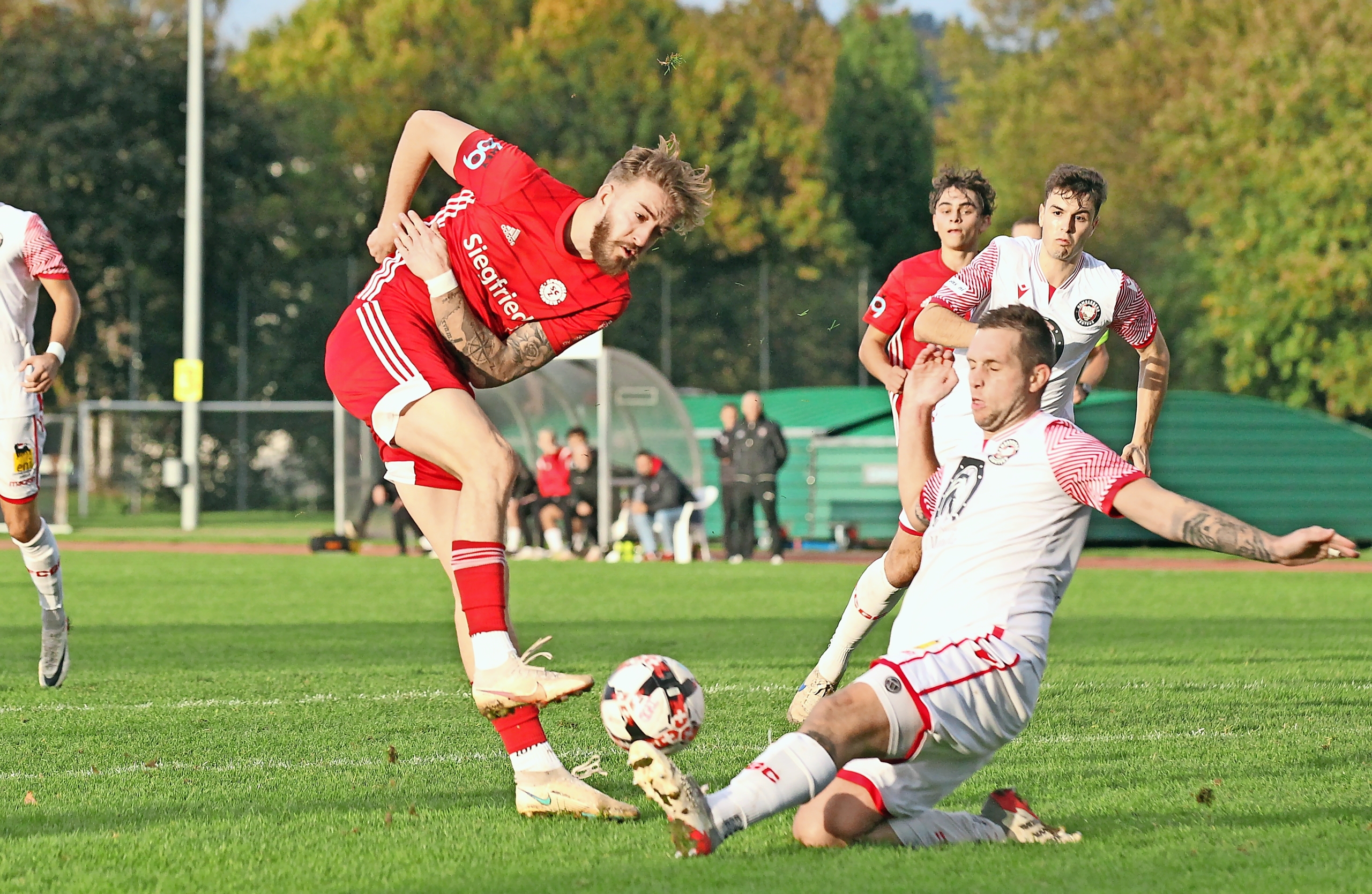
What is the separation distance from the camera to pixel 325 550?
77.5 ft

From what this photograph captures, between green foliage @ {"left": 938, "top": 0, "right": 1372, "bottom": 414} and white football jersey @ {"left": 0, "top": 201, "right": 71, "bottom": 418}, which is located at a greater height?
green foliage @ {"left": 938, "top": 0, "right": 1372, "bottom": 414}

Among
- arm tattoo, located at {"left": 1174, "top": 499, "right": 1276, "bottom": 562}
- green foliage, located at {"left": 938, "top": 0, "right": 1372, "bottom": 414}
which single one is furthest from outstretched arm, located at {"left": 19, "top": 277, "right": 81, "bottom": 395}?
green foliage, located at {"left": 938, "top": 0, "right": 1372, "bottom": 414}

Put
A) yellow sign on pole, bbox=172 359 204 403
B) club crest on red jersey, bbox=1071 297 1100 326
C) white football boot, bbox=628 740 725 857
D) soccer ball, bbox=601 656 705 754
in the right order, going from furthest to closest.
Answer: yellow sign on pole, bbox=172 359 204 403 → club crest on red jersey, bbox=1071 297 1100 326 → soccer ball, bbox=601 656 705 754 → white football boot, bbox=628 740 725 857

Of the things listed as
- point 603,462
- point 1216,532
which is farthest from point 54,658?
point 603,462

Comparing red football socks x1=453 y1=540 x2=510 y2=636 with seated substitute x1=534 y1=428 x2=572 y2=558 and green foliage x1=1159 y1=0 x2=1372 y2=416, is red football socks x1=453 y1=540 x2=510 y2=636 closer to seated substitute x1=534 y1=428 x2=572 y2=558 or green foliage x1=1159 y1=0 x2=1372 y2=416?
seated substitute x1=534 y1=428 x2=572 y2=558

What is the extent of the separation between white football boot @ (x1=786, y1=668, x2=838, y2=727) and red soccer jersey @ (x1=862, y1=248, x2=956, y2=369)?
157cm

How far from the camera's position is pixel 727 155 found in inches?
1734

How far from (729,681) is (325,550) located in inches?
627

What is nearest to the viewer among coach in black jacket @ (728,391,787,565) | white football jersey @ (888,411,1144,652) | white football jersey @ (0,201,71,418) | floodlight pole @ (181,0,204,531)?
white football jersey @ (888,411,1144,652)

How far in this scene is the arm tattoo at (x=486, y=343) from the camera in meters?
5.43

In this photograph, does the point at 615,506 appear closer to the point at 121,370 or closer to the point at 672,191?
the point at 121,370

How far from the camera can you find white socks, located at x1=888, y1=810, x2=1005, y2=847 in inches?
182

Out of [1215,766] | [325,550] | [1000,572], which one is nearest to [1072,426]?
[1000,572]

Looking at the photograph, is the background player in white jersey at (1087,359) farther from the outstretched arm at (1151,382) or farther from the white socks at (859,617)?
the white socks at (859,617)
